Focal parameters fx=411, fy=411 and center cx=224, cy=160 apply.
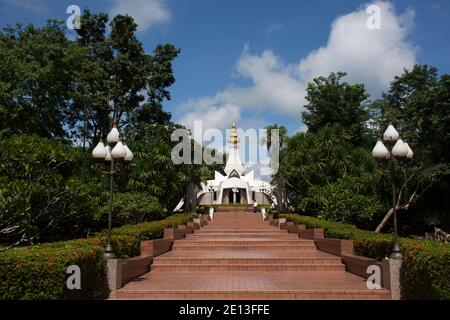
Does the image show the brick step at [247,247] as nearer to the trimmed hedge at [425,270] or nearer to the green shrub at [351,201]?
the green shrub at [351,201]

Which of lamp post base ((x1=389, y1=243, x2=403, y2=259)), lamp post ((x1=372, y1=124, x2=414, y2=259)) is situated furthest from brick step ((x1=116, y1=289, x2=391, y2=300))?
lamp post ((x1=372, y1=124, x2=414, y2=259))

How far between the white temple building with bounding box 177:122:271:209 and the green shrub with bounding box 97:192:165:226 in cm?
2562

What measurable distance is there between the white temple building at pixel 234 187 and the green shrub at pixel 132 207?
84.0 ft

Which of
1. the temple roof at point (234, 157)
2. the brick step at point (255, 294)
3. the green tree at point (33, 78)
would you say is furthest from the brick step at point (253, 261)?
the temple roof at point (234, 157)

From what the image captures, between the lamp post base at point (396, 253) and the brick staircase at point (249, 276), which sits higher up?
the lamp post base at point (396, 253)

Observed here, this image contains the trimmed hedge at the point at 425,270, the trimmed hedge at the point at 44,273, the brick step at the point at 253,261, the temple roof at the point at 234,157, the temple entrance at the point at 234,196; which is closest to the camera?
the trimmed hedge at the point at 44,273

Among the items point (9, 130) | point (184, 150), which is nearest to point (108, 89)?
point (184, 150)

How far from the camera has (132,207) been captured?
17.2 meters

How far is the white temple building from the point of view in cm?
4691

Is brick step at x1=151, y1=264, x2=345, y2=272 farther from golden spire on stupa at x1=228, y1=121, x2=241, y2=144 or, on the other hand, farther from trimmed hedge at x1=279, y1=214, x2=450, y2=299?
golden spire on stupa at x1=228, y1=121, x2=241, y2=144

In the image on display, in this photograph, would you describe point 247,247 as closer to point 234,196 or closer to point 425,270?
point 425,270

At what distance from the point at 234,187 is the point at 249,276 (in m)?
36.7

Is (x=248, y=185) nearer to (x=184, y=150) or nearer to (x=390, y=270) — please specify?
(x=184, y=150)

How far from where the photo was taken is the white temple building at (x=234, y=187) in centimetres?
4691
